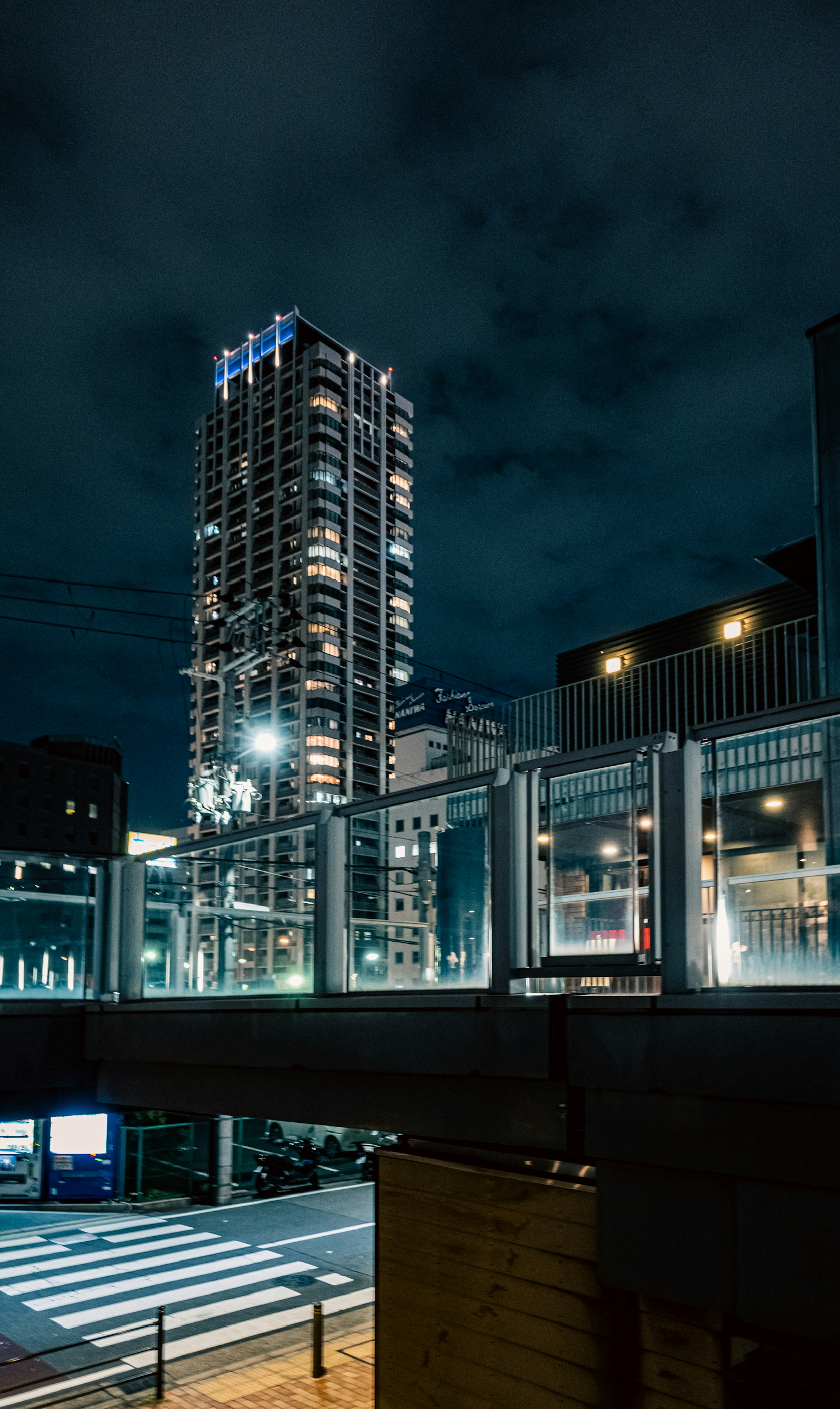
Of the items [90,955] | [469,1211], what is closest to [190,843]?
[90,955]

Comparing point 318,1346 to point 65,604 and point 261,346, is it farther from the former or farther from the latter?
point 261,346

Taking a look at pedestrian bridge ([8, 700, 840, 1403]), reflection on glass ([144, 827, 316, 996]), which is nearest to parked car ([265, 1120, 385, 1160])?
reflection on glass ([144, 827, 316, 996])

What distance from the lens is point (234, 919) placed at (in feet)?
29.7

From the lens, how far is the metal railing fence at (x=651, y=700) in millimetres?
18531

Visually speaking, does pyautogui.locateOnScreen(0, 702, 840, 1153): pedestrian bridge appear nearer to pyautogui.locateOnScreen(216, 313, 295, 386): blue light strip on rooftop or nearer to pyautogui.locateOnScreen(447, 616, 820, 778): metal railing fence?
pyautogui.locateOnScreen(447, 616, 820, 778): metal railing fence

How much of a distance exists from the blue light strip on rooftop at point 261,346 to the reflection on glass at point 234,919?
15443 centimetres

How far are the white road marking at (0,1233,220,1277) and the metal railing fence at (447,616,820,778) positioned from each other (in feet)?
41.4

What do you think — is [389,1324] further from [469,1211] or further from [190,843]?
[190,843]

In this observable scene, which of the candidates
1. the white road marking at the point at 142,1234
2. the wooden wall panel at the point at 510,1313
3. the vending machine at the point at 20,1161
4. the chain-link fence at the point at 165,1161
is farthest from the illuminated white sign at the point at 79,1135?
the wooden wall panel at the point at 510,1313

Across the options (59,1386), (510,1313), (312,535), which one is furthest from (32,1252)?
(312,535)

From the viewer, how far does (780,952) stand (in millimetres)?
5066

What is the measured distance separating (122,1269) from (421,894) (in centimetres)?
1810

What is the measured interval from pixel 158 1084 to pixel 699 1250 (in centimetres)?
552

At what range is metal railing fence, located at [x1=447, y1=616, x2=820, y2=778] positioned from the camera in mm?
18531
